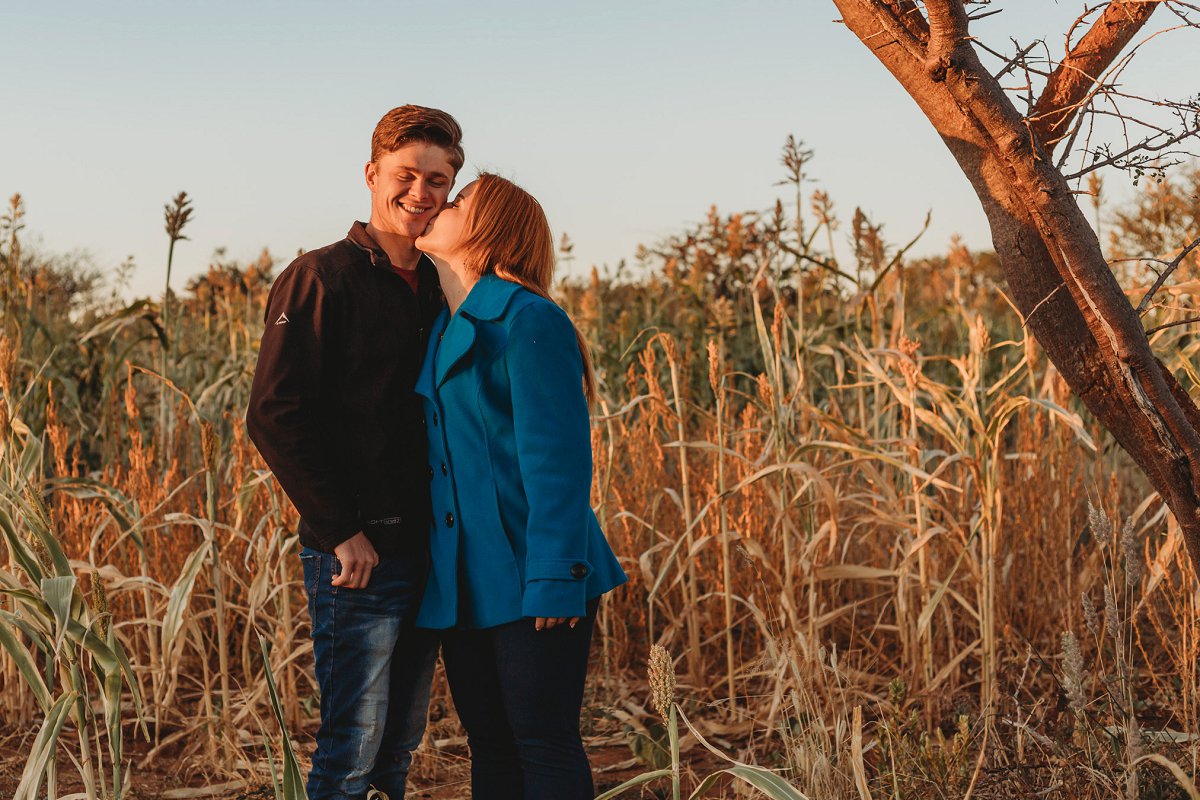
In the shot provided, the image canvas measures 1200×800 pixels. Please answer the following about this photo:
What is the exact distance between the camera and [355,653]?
6.10ft

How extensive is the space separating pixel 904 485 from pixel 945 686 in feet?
4.27

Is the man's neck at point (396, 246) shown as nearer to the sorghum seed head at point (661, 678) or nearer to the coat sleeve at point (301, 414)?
the coat sleeve at point (301, 414)

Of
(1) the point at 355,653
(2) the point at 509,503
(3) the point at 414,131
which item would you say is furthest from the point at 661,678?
(3) the point at 414,131

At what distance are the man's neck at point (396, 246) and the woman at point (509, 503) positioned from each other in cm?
10

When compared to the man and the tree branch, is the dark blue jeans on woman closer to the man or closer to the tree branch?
the man

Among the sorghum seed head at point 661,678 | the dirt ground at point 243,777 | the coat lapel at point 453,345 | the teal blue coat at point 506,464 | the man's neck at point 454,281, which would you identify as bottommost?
the dirt ground at point 243,777

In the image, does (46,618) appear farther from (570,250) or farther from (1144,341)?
(570,250)

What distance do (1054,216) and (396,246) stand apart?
1.14 meters

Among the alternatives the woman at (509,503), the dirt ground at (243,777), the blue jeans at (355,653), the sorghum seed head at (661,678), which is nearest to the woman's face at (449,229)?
the woman at (509,503)

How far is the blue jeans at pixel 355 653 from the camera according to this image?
73.1 inches

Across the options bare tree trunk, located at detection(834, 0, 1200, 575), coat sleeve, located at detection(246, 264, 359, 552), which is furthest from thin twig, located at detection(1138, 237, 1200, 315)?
coat sleeve, located at detection(246, 264, 359, 552)

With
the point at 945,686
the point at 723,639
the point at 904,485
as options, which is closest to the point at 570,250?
the point at 904,485

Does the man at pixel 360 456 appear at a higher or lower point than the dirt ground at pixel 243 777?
higher

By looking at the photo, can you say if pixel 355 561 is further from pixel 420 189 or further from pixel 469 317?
pixel 420 189
